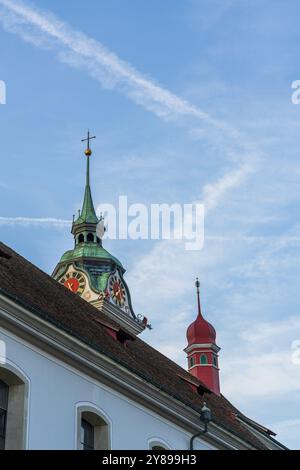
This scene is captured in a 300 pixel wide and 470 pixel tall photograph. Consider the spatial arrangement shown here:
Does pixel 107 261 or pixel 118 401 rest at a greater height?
pixel 107 261

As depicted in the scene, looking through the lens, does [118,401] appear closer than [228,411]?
Yes

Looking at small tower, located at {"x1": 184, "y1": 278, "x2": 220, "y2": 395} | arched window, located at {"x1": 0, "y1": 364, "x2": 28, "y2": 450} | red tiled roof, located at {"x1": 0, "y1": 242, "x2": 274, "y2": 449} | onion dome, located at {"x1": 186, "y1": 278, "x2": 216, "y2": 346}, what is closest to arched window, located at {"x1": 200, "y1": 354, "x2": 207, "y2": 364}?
small tower, located at {"x1": 184, "y1": 278, "x2": 220, "y2": 395}

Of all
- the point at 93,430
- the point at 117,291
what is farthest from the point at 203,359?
the point at 93,430

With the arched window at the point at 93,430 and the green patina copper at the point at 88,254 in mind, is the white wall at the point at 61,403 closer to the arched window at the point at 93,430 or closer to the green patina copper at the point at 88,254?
the arched window at the point at 93,430

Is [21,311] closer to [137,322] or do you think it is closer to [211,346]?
[211,346]

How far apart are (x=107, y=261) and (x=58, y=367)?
28.1m

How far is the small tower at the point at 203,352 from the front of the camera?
110ft

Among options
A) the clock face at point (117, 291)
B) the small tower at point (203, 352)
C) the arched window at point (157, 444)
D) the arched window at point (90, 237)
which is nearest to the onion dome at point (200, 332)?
the small tower at point (203, 352)

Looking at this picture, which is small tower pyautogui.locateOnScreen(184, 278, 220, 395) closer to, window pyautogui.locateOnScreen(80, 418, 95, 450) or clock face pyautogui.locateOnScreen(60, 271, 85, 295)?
clock face pyautogui.locateOnScreen(60, 271, 85, 295)

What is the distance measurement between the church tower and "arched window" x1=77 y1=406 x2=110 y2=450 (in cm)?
2191

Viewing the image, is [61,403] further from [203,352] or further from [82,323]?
[203,352]
